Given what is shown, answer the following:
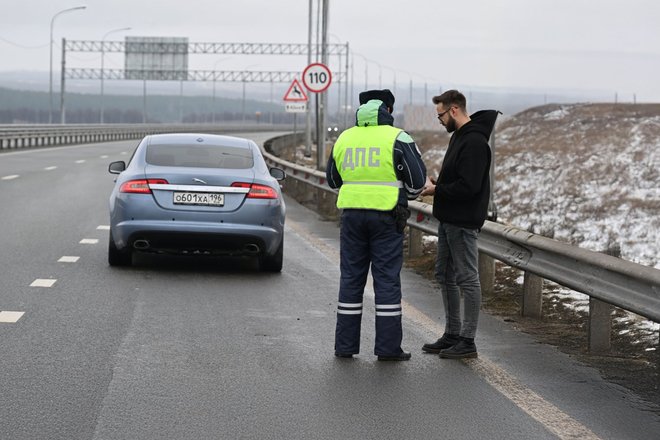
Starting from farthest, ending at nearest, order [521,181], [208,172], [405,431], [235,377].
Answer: [521,181] < [208,172] < [235,377] < [405,431]

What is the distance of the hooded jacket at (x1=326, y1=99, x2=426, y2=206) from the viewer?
26.8ft

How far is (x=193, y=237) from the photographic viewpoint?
12445mm

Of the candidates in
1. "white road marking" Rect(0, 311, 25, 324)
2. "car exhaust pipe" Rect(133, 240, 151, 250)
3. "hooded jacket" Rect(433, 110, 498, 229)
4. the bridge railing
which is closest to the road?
"white road marking" Rect(0, 311, 25, 324)

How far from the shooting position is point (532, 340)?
9031 millimetres

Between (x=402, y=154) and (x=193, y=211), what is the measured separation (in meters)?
4.66

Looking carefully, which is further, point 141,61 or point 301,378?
point 141,61

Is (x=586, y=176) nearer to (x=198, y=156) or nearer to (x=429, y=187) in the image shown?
(x=198, y=156)

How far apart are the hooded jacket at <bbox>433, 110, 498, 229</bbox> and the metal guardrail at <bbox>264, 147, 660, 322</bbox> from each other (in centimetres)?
86

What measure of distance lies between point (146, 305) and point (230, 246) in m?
2.43

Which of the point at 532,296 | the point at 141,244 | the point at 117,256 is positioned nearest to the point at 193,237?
the point at 141,244

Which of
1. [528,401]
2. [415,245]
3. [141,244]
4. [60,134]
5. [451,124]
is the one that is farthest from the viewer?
[60,134]

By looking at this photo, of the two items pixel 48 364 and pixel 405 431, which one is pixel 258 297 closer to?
pixel 48 364

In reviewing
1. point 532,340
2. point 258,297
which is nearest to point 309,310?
point 258,297

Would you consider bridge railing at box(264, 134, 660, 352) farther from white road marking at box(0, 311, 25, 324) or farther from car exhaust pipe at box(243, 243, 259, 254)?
white road marking at box(0, 311, 25, 324)
